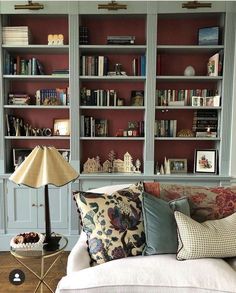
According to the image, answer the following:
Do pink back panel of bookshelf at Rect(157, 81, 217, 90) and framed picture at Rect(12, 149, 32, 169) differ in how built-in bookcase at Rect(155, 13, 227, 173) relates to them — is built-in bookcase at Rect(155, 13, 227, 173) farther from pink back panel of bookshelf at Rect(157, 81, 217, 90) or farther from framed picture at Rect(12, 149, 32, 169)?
framed picture at Rect(12, 149, 32, 169)

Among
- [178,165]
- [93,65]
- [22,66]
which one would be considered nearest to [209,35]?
[93,65]

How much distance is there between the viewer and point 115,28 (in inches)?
135

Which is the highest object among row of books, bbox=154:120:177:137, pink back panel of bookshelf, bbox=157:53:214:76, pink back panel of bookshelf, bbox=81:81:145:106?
pink back panel of bookshelf, bbox=157:53:214:76

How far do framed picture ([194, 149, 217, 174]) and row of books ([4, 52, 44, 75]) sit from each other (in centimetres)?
207

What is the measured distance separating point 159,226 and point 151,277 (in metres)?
0.36

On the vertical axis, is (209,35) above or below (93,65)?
above

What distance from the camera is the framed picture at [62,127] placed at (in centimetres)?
346

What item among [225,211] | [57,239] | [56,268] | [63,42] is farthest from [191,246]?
[63,42]

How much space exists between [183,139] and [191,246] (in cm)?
165

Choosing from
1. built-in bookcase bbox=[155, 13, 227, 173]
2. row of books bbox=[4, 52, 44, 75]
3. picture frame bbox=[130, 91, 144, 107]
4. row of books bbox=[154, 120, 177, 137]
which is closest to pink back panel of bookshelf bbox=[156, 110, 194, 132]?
built-in bookcase bbox=[155, 13, 227, 173]

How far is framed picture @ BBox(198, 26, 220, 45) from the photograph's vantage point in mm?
3186

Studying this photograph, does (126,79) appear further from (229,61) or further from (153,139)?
(229,61)

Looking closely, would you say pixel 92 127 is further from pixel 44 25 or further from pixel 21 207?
pixel 44 25

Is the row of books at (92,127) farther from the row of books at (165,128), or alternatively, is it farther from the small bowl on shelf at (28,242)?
the small bowl on shelf at (28,242)
